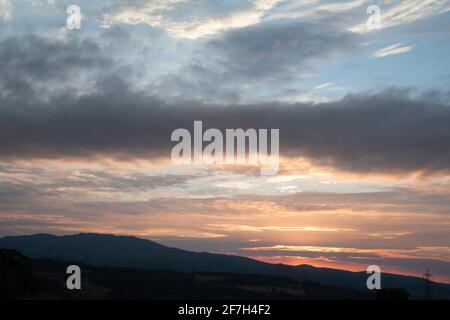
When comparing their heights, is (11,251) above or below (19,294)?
above
